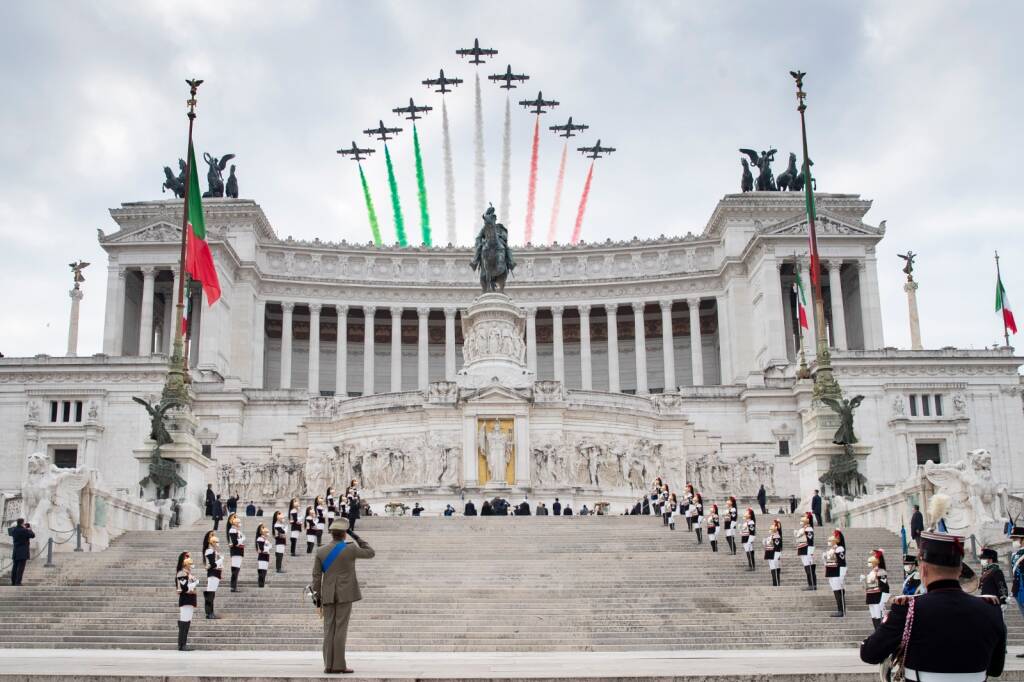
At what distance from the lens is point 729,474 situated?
171 feet

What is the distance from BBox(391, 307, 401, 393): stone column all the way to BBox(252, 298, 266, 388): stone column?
9599mm

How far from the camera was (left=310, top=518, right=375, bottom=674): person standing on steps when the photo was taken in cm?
1312

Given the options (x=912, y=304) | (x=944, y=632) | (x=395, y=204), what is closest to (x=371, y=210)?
(x=395, y=204)

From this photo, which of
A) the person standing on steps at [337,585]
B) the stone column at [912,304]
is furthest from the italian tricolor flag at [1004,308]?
the person standing on steps at [337,585]

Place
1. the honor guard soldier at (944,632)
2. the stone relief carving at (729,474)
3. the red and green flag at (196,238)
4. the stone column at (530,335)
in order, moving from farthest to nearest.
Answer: the stone column at (530,335), the stone relief carving at (729,474), the red and green flag at (196,238), the honor guard soldier at (944,632)

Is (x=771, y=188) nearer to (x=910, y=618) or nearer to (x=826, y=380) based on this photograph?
(x=826, y=380)

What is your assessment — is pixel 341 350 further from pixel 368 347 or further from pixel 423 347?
pixel 423 347

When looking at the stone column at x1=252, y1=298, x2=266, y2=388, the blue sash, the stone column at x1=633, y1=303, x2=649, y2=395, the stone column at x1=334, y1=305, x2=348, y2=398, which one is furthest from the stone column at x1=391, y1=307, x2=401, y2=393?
the blue sash

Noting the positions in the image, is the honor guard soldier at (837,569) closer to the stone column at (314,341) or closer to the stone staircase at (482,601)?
the stone staircase at (482,601)

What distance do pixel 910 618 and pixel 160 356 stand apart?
204 feet

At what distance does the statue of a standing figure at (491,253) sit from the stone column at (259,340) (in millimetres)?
31165

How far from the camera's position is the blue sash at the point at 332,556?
44.7 ft

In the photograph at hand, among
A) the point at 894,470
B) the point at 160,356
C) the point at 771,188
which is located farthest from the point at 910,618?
the point at 771,188

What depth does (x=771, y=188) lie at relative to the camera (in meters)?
83.5
